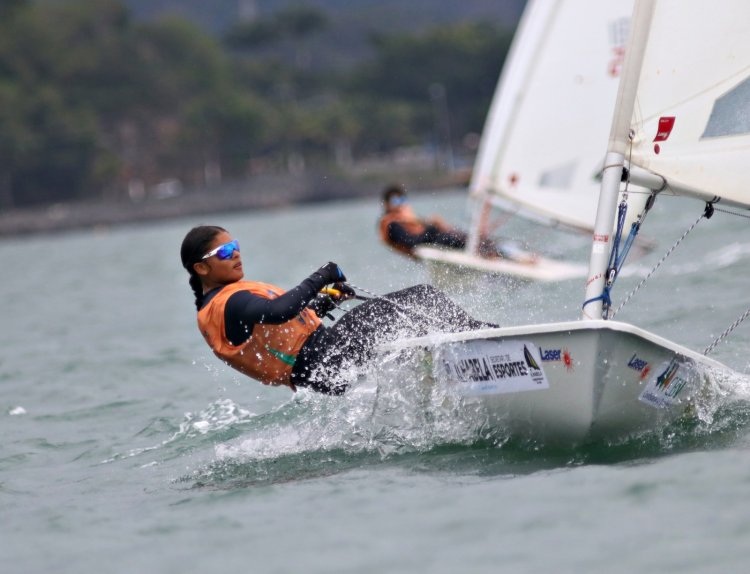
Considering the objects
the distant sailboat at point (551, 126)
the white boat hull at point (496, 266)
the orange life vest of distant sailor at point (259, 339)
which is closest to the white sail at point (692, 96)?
the orange life vest of distant sailor at point (259, 339)

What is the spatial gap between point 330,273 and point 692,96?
1.63 meters

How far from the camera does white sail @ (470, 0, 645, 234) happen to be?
34.9 feet

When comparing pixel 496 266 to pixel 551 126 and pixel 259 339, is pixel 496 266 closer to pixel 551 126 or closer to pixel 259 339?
pixel 551 126

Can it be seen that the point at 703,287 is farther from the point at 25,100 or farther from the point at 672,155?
the point at 25,100

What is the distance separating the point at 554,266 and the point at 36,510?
730 centimetres

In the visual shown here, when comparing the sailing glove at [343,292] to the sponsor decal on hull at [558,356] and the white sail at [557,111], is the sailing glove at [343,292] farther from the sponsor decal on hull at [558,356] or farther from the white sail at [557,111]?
the white sail at [557,111]

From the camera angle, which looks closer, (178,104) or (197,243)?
(197,243)

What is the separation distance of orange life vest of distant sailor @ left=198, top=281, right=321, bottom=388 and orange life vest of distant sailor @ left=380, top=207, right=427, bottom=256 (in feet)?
19.5

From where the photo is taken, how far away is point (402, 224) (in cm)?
1157

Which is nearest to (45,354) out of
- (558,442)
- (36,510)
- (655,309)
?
(655,309)

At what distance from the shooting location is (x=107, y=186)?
76.7 metres

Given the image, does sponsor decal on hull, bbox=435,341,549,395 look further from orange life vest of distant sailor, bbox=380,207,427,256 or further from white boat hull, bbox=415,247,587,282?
orange life vest of distant sailor, bbox=380,207,427,256

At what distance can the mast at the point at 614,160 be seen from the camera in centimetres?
521

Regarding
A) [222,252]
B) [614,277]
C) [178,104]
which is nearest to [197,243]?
[222,252]
